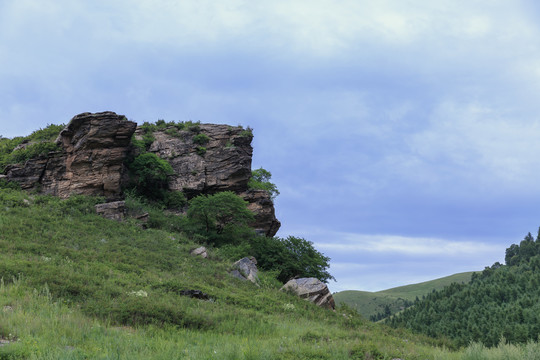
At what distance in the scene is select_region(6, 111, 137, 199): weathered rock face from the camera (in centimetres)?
3812

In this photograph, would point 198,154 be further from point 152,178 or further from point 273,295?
point 273,295

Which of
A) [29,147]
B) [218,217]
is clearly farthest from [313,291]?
[29,147]

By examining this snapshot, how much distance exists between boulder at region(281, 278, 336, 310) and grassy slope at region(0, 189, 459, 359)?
1444 millimetres

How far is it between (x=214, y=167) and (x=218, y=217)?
9.89 m

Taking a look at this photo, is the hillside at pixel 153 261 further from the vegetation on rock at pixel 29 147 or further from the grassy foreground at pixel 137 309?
the vegetation on rock at pixel 29 147

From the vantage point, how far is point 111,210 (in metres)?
34.3

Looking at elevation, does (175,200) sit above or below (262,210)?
above

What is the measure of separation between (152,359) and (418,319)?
12879 centimetres

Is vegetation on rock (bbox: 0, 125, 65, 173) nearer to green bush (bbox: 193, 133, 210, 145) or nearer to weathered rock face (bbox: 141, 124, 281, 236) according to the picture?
weathered rock face (bbox: 141, 124, 281, 236)

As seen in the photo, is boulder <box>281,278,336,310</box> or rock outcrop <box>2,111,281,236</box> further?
rock outcrop <box>2,111,281,236</box>

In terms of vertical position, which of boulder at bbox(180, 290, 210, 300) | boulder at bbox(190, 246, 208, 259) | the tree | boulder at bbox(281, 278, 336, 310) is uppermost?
the tree

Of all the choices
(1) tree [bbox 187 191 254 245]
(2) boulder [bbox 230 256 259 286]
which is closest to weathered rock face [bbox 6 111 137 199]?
(1) tree [bbox 187 191 254 245]

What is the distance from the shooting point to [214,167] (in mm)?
47000

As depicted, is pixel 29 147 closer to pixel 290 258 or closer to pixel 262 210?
pixel 262 210
